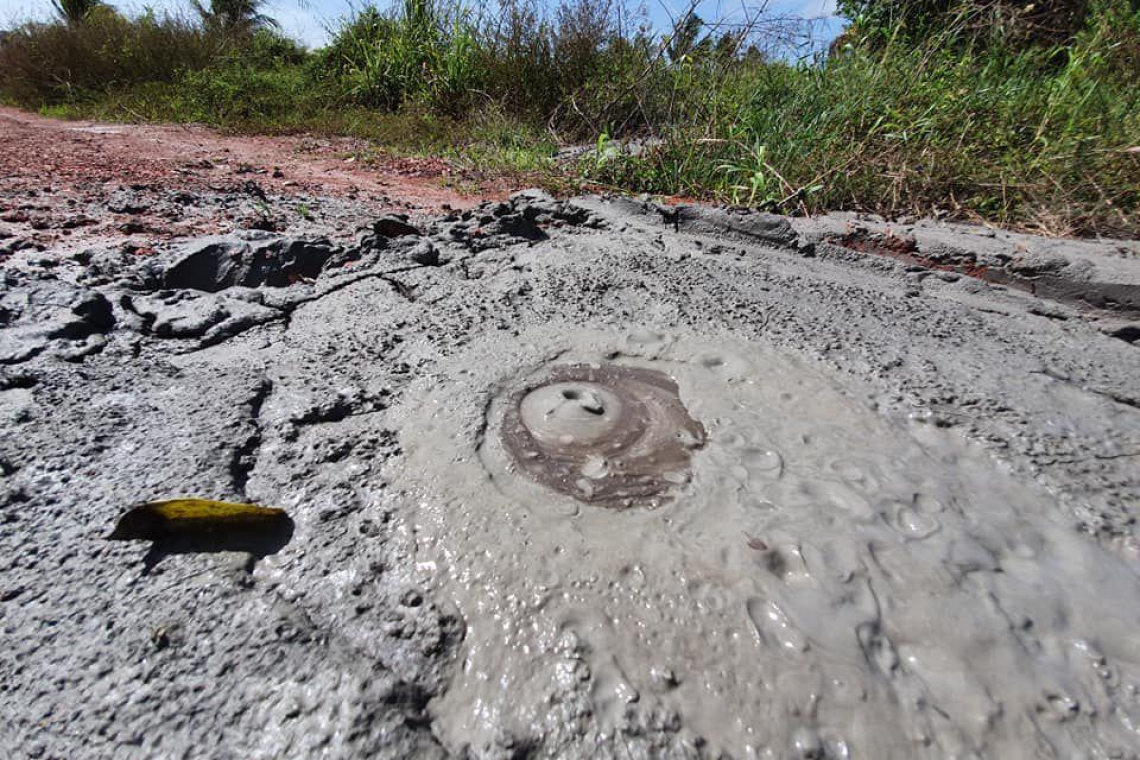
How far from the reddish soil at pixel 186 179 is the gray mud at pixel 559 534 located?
91cm

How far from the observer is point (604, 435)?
58.1 inches

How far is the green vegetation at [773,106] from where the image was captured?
339 cm

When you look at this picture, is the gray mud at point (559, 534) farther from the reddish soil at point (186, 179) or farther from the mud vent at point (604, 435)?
the reddish soil at point (186, 179)

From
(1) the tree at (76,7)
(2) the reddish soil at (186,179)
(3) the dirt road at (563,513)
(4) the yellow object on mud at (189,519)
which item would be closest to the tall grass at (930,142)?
(3) the dirt road at (563,513)

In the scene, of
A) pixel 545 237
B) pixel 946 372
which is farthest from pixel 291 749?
pixel 545 237

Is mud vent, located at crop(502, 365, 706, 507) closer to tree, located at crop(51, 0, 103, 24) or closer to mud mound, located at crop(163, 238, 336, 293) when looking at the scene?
mud mound, located at crop(163, 238, 336, 293)

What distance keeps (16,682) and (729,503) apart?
1267mm

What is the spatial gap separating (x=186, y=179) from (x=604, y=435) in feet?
12.7

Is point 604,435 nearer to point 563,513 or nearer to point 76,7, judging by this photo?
point 563,513

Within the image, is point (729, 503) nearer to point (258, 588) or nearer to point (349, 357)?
point (258, 588)

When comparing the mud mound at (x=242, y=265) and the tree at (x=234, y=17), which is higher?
the tree at (x=234, y=17)

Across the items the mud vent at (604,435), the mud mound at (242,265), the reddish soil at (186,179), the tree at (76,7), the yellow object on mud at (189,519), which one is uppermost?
the tree at (76,7)

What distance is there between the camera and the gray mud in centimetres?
90

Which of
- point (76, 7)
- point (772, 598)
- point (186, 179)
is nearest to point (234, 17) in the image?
point (76, 7)
